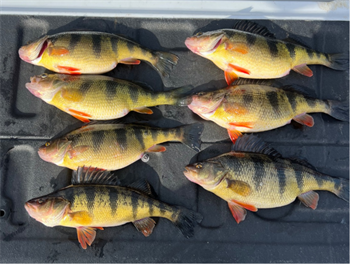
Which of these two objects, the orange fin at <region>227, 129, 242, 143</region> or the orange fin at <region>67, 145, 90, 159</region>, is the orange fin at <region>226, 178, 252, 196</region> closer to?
the orange fin at <region>227, 129, 242, 143</region>

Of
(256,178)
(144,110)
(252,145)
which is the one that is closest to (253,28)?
(252,145)

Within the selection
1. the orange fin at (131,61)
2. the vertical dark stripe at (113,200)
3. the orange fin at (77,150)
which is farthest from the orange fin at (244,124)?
the orange fin at (77,150)

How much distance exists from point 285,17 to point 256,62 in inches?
34.0

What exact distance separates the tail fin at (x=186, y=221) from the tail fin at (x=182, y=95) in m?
1.00

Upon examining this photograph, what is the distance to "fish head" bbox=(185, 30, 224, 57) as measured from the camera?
2.61 metres

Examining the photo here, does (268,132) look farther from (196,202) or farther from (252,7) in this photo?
(252,7)

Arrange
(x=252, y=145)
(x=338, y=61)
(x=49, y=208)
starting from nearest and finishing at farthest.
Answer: (x=49, y=208) → (x=252, y=145) → (x=338, y=61)

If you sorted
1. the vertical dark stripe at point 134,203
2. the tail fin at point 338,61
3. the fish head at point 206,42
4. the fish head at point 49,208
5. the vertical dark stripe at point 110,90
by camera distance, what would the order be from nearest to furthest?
1. the fish head at point 49,208
2. the vertical dark stripe at point 134,203
3. the vertical dark stripe at point 110,90
4. the fish head at point 206,42
5. the tail fin at point 338,61

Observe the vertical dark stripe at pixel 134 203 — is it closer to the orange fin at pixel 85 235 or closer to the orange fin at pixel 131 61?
the orange fin at pixel 85 235

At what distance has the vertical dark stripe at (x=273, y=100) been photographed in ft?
8.52

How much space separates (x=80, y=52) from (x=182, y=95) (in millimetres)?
1049

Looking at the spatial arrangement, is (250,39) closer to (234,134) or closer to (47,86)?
(234,134)

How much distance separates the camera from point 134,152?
2.50 metres

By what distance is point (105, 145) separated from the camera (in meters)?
2.44
